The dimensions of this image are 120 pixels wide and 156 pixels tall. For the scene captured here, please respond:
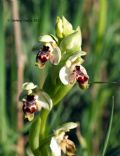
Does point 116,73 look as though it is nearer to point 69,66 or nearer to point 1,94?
point 1,94

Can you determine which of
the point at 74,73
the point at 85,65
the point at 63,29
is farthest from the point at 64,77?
the point at 85,65

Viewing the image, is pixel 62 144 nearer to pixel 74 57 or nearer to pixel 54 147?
pixel 54 147

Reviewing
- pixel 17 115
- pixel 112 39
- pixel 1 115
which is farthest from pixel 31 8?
pixel 1 115

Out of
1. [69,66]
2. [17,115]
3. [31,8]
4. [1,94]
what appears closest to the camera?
[69,66]

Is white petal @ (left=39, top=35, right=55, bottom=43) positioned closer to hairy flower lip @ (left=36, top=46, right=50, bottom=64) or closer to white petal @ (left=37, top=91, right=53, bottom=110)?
hairy flower lip @ (left=36, top=46, right=50, bottom=64)

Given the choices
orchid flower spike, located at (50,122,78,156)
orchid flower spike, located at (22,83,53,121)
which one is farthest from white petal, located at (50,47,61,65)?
orchid flower spike, located at (50,122,78,156)
